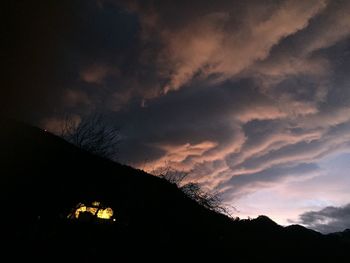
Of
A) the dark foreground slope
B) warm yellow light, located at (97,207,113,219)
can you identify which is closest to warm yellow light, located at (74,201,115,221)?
warm yellow light, located at (97,207,113,219)

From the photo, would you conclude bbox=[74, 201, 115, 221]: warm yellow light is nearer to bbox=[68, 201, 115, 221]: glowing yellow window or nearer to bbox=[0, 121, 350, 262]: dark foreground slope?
bbox=[68, 201, 115, 221]: glowing yellow window

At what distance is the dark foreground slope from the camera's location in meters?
10.3

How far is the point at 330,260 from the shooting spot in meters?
23.3

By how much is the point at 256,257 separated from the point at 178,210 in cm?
654

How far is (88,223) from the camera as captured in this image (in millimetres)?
11969

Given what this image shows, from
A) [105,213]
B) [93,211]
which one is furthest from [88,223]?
[105,213]

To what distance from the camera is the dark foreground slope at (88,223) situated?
1027 centimetres

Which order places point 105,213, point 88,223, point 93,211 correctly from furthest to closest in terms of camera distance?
point 105,213
point 93,211
point 88,223

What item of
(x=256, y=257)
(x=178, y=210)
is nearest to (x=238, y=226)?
(x=256, y=257)

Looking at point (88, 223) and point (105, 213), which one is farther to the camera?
point (105, 213)

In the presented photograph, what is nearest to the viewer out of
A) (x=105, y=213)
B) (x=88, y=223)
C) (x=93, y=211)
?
(x=88, y=223)

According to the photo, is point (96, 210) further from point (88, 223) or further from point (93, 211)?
point (88, 223)

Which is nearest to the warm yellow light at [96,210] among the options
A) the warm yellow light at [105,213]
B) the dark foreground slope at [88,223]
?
the warm yellow light at [105,213]

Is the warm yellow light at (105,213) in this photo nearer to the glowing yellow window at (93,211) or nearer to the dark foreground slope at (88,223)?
the glowing yellow window at (93,211)
